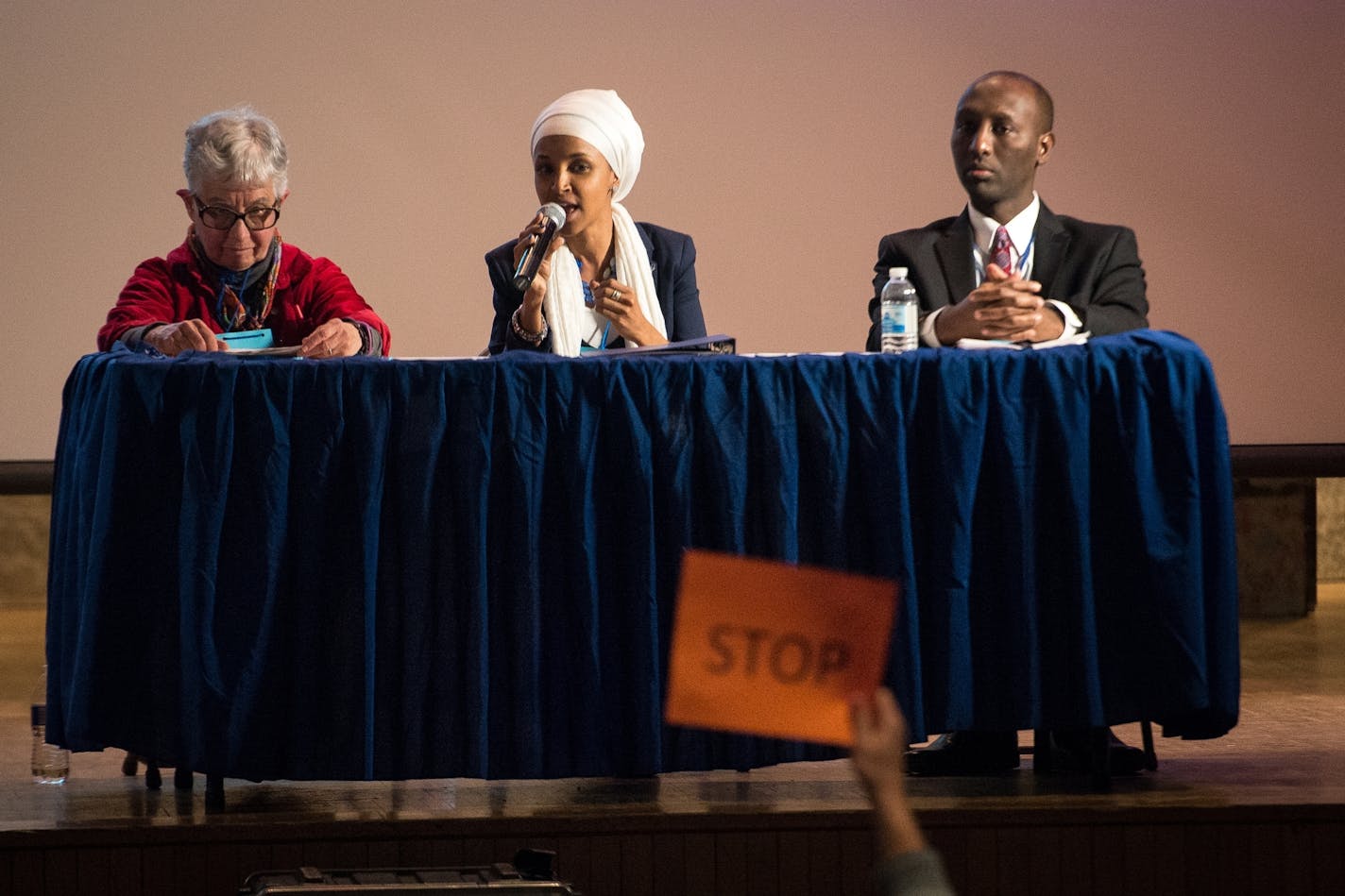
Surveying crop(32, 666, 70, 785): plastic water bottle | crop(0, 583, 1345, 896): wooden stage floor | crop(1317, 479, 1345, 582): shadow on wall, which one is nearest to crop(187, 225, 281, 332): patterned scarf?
crop(32, 666, 70, 785): plastic water bottle

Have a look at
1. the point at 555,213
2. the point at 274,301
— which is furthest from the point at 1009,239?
the point at 274,301

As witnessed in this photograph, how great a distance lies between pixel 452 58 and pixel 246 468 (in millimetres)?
2147

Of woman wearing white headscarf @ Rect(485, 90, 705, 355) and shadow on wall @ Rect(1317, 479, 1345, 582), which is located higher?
woman wearing white headscarf @ Rect(485, 90, 705, 355)

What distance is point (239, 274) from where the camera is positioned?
3229 millimetres

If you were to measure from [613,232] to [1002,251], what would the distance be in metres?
0.78

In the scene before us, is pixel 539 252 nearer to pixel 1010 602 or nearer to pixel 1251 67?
pixel 1010 602

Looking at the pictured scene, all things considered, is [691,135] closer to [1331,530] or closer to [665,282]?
[665,282]

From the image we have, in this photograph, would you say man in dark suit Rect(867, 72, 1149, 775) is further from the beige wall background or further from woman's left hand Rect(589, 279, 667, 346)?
the beige wall background

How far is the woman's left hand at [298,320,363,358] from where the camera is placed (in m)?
2.96

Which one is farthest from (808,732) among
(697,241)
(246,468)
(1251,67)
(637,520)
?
(1251,67)

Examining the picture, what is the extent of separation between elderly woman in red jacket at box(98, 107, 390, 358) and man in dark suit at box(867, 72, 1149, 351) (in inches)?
38.0

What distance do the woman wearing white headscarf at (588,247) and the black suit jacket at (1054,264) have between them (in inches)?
18.8

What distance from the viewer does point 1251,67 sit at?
4.65 meters

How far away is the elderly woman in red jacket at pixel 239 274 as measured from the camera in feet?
10.2
